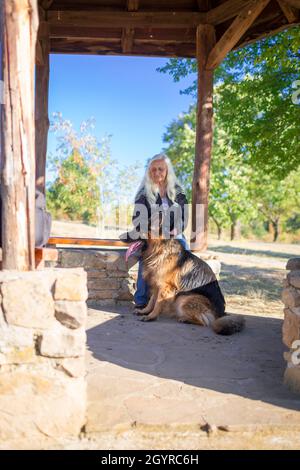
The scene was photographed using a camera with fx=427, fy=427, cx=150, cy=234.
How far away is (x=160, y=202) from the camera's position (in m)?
5.27

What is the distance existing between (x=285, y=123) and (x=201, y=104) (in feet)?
6.10

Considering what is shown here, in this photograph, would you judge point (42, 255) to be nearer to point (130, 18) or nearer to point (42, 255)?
point (42, 255)

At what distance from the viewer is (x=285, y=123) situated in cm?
709

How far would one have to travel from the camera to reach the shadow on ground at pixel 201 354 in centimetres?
311

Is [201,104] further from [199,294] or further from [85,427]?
[85,427]

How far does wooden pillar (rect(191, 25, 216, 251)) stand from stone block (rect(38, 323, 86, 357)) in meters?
3.78

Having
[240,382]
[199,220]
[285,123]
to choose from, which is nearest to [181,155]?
[285,123]

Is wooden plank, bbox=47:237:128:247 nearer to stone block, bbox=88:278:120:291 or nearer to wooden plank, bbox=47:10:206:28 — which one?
stone block, bbox=88:278:120:291

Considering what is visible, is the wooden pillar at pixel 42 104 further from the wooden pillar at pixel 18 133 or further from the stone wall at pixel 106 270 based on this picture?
the wooden pillar at pixel 18 133

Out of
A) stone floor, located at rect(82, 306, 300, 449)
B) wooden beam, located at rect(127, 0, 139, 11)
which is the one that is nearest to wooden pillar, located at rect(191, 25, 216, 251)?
wooden beam, located at rect(127, 0, 139, 11)

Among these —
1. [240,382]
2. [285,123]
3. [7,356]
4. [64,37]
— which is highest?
[64,37]

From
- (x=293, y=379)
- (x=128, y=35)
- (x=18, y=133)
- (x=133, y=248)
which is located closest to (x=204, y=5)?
(x=128, y=35)

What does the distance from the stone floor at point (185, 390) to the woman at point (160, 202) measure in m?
0.77

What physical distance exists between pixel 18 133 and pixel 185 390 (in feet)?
6.58
